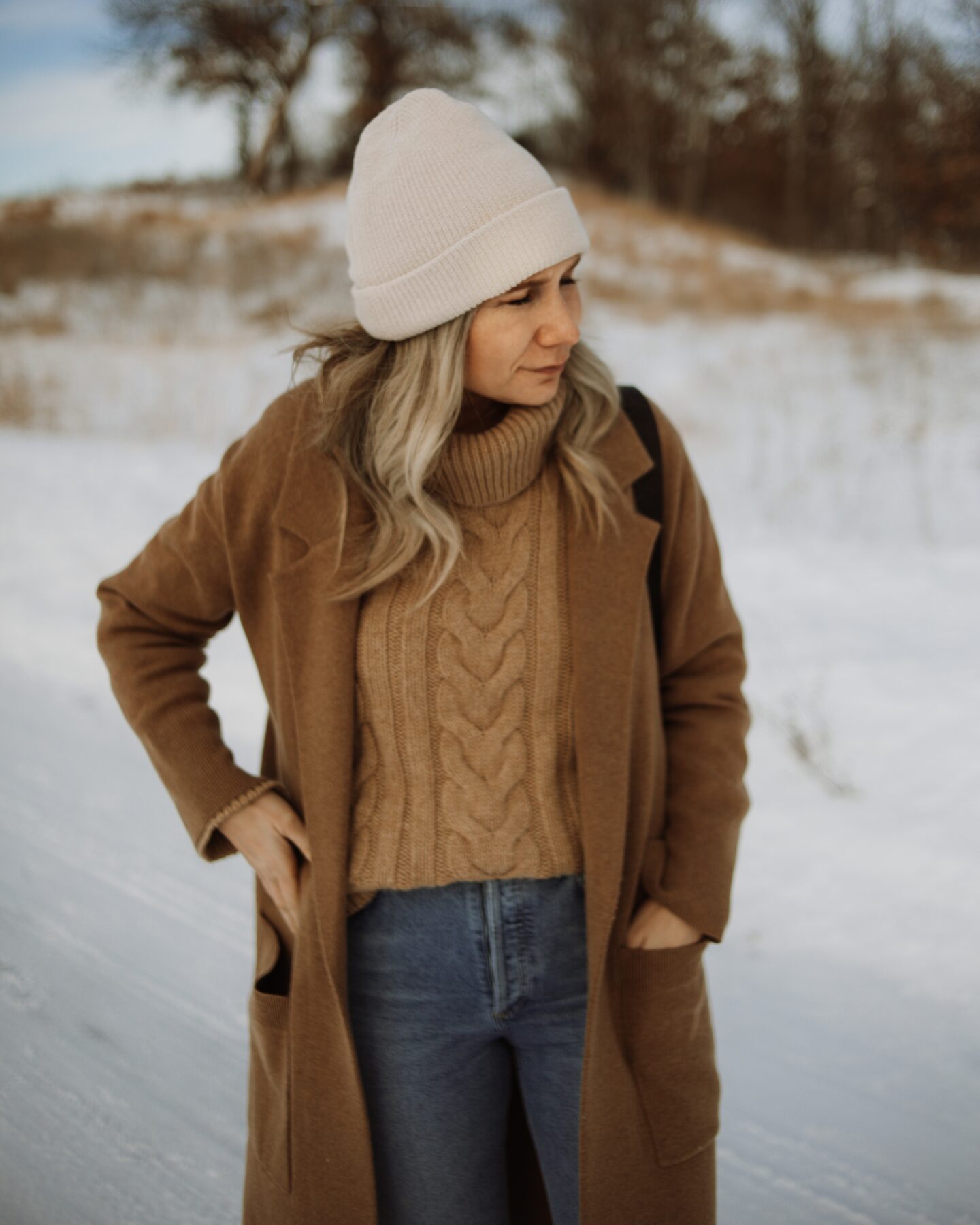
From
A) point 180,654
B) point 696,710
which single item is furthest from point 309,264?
point 696,710

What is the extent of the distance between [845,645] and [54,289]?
40.4 feet

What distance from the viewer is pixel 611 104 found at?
26953 millimetres

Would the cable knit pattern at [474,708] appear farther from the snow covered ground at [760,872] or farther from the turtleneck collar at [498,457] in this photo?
the snow covered ground at [760,872]

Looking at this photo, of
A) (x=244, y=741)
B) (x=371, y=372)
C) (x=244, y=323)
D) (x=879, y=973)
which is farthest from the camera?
(x=244, y=323)

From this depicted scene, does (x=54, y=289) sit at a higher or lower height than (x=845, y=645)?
higher

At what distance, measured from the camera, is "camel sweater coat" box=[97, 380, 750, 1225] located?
4.89 ft

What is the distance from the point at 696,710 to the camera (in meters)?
1.67

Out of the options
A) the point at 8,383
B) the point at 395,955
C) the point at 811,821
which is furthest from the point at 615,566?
the point at 8,383

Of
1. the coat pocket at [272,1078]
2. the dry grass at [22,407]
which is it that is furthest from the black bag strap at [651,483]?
the dry grass at [22,407]

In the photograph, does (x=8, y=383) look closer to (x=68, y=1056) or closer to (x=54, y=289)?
(x=54, y=289)

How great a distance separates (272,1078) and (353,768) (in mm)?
542

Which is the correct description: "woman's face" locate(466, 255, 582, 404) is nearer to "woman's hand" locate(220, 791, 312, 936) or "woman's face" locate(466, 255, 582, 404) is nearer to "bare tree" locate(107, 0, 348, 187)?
"woman's hand" locate(220, 791, 312, 936)

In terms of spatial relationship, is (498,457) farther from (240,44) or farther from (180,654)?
(240,44)

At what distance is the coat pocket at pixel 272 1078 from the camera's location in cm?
156
